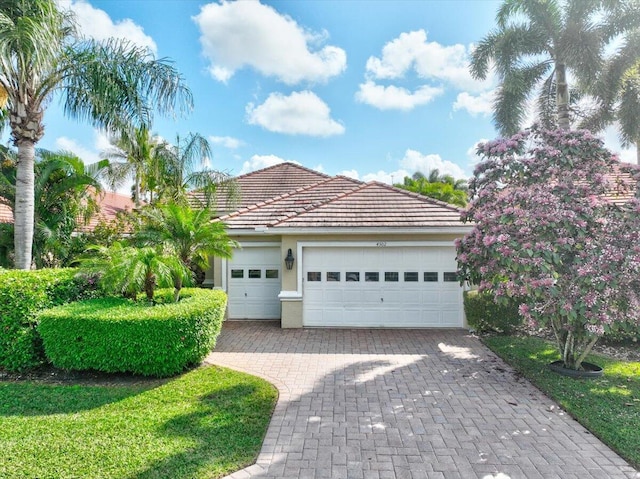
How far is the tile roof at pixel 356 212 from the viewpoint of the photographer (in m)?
10.8

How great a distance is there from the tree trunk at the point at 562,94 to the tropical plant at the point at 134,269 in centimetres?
1243

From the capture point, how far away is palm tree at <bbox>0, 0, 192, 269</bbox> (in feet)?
24.5

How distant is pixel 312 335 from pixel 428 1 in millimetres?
11155

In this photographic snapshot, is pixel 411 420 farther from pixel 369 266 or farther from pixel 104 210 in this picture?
pixel 104 210

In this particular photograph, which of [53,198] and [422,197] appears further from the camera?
[422,197]

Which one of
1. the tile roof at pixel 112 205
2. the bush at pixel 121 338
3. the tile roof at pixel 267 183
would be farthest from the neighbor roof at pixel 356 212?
the tile roof at pixel 112 205

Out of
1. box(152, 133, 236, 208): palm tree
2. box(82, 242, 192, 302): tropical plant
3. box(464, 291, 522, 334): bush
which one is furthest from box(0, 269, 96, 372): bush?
box(464, 291, 522, 334): bush

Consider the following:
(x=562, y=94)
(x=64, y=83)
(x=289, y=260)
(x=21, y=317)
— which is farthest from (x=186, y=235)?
(x=562, y=94)

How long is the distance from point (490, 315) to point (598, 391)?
387cm

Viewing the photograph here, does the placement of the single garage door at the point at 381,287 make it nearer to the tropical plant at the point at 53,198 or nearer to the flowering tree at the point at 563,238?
the flowering tree at the point at 563,238

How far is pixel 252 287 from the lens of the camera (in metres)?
12.2

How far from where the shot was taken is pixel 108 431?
4.62m

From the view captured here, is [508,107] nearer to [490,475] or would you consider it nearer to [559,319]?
[559,319]

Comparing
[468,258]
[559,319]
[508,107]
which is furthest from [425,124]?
[559,319]
